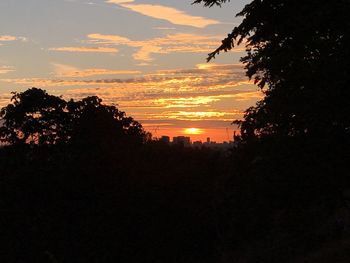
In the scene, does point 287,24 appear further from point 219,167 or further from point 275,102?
point 219,167

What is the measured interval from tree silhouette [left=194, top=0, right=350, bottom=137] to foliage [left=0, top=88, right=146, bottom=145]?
82.8 ft

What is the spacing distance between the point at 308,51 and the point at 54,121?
94.4ft

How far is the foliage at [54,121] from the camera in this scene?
39750 mm

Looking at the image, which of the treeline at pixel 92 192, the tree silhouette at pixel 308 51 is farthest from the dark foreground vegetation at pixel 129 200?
the tree silhouette at pixel 308 51

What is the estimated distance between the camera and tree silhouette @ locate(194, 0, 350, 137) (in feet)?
44.8

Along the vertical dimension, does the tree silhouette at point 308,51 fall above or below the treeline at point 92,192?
above

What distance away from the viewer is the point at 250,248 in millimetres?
36125

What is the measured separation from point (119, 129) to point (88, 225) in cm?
847

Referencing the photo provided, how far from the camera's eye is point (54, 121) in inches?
1612

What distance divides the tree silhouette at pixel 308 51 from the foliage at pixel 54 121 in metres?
25.2

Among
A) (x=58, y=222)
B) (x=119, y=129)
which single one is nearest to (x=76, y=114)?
(x=119, y=129)

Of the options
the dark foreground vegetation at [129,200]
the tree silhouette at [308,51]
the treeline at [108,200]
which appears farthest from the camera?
the treeline at [108,200]

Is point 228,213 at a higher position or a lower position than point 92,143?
lower

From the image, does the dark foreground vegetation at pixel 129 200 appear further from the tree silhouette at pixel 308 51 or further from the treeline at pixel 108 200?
the tree silhouette at pixel 308 51
